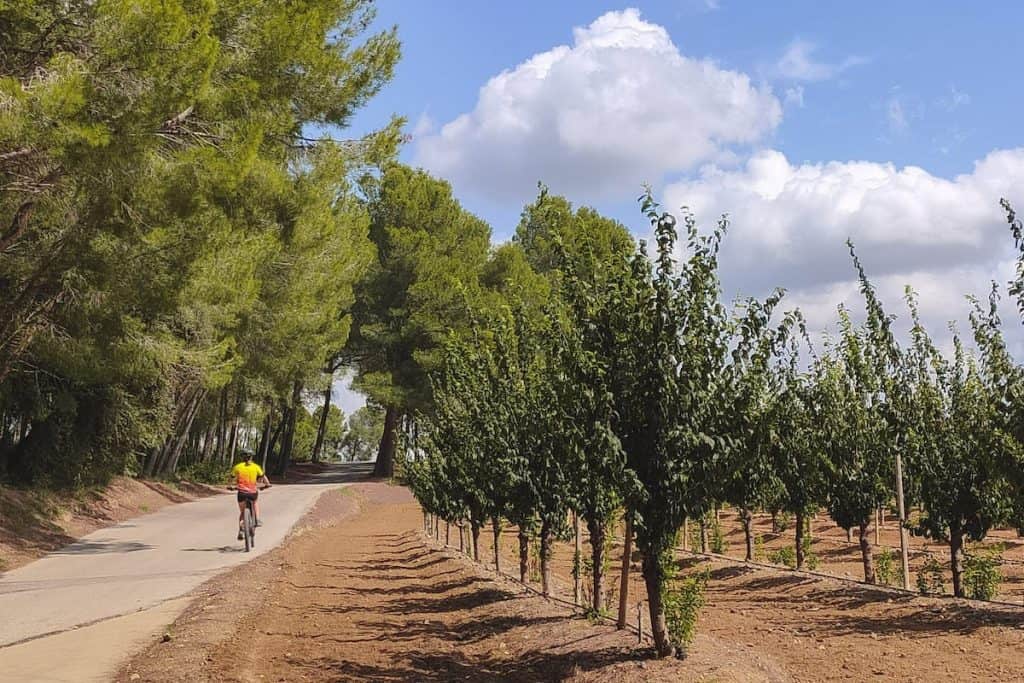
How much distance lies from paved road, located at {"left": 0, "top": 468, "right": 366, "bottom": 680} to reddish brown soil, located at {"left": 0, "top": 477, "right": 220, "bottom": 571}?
1.42ft

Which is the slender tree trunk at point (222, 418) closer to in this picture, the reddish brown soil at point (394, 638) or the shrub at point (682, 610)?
the reddish brown soil at point (394, 638)

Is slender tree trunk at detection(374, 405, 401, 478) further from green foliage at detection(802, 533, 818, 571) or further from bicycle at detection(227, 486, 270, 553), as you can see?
green foliage at detection(802, 533, 818, 571)

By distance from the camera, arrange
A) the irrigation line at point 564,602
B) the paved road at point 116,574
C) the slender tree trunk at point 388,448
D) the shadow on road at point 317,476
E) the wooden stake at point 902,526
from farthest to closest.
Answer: the slender tree trunk at point 388,448, the shadow on road at point 317,476, the wooden stake at point 902,526, the paved road at point 116,574, the irrigation line at point 564,602

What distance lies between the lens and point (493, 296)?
146 feet

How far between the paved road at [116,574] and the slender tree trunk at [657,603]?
4656mm

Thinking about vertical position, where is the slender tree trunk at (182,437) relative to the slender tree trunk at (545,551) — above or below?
above

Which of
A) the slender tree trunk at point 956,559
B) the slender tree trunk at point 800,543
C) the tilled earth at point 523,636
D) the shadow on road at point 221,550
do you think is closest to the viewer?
the tilled earth at point 523,636

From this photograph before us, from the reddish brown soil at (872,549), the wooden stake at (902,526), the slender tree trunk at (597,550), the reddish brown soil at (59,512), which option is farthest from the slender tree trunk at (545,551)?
the reddish brown soil at (59,512)

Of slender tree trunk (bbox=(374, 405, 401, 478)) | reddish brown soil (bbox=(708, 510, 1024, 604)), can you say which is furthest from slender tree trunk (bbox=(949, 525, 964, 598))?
slender tree trunk (bbox=(374, 405, 401, 478))

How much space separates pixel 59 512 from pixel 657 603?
58.5 feet

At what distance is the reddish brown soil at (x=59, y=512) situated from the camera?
16578 mm

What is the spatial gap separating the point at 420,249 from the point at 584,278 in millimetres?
39402

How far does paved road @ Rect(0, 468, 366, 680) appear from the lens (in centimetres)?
950

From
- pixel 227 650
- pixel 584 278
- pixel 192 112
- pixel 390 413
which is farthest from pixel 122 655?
pixel 390 413
